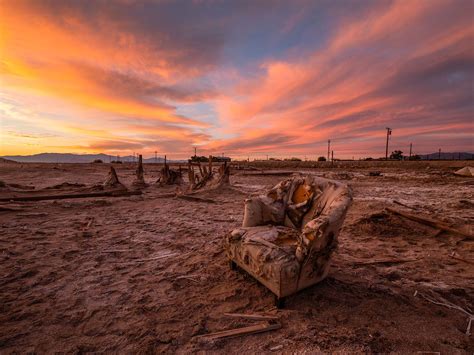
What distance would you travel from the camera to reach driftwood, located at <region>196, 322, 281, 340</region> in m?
2.07

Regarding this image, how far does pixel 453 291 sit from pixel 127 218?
22.3 ft

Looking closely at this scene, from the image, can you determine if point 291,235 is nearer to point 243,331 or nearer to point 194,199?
point 243,331

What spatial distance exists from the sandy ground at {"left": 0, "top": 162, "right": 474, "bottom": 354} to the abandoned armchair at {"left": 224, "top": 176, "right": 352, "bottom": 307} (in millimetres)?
341

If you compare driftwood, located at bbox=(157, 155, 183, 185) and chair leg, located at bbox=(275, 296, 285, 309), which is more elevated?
driftwood, located at bbox=(157, 155, 183, 185)

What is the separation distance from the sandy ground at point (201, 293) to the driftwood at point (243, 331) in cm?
6

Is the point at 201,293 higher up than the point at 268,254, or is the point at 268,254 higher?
the point at 268,254

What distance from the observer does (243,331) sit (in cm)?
211

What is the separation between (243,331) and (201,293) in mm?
882

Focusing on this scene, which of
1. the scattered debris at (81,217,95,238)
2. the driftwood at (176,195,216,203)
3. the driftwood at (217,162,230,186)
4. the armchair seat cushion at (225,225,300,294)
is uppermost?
the driftwood at (217,162,230,186)

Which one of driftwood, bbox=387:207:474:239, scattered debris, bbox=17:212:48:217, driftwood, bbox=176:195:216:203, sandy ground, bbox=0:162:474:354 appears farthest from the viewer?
driftwood, bbox=176:195:216:203

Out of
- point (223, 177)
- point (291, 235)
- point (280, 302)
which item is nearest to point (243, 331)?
point (280, 302)

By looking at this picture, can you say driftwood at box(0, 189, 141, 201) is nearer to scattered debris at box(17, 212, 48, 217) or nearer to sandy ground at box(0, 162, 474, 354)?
scattered debris at box(17, 212, 48, 217)

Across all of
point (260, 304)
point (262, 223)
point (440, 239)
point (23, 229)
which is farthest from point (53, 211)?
point (440, 239)

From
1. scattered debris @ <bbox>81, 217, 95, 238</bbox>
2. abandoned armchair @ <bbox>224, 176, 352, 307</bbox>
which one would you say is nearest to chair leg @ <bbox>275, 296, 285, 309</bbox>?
abandoned armchair @ <bbox>224, 176, 352, 307</bbox>
